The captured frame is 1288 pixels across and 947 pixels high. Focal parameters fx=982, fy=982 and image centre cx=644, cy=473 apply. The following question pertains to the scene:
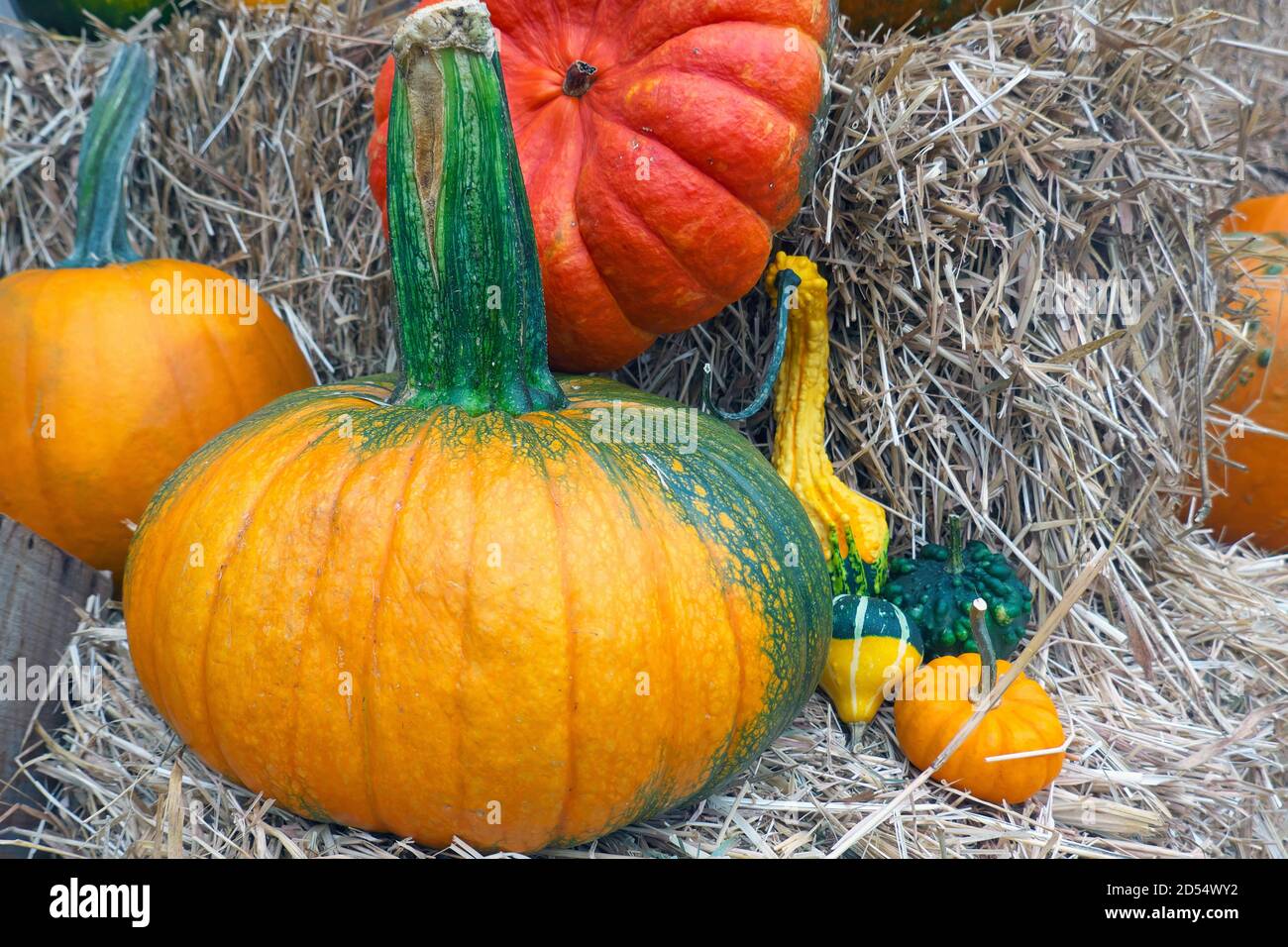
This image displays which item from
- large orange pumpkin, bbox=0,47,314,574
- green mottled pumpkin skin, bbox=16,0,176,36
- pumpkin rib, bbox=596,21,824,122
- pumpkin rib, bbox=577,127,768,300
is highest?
green mottled pumpkin skin, bbox=16,0,176,36

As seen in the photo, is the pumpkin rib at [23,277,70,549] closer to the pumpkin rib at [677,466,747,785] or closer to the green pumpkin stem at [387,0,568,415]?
the green pumpkin stem at [387,0,568,415]

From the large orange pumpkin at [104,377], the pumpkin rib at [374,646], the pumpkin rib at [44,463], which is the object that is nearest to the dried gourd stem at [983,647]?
the pumpkin rib at [374,646]

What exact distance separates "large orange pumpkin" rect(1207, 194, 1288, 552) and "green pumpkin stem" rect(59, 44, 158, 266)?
3068mm

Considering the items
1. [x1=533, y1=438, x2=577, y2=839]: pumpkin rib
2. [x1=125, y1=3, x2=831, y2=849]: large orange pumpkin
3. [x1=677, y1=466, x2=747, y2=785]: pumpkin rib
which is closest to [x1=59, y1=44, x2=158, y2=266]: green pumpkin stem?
[x1=125, y1=3, x2=831, y2=849]: large orange pumpkin

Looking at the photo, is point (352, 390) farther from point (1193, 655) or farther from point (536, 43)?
point (1193, 655)

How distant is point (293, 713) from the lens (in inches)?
58.8

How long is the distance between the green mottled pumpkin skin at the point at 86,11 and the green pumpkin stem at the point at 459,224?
5.55 ft

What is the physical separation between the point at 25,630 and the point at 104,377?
58cm

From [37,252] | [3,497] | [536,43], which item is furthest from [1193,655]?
[37,252]

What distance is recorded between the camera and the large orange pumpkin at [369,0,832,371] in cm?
186

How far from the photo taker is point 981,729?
1821 mm

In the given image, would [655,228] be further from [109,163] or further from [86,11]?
[86,11]

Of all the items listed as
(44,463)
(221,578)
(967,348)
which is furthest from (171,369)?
(967,348)
